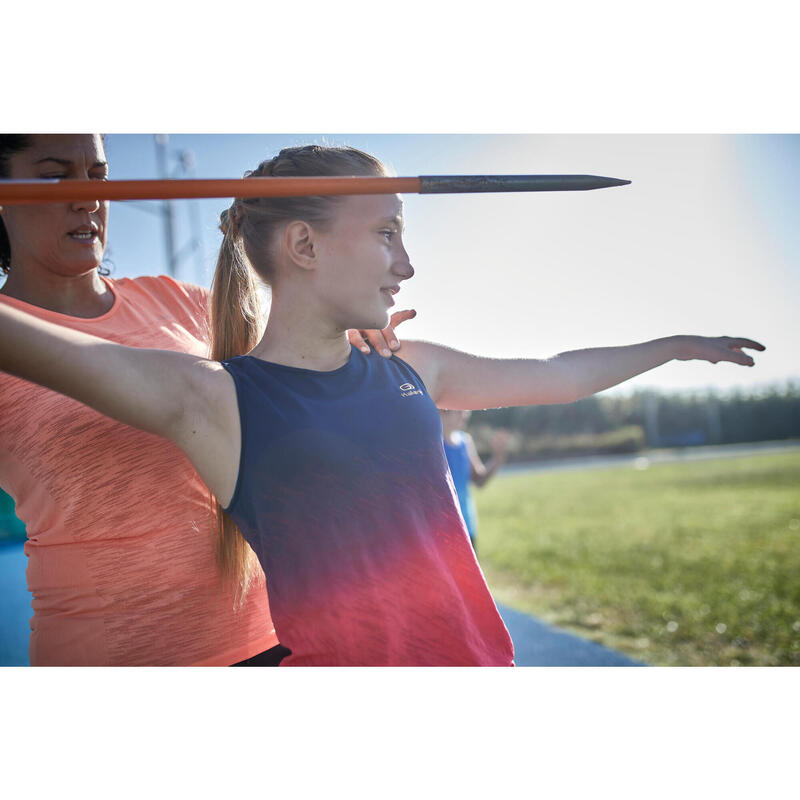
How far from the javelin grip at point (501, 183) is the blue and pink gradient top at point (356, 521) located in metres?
0.38

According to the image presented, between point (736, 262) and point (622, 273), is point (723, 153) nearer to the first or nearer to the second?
point (622, 273)

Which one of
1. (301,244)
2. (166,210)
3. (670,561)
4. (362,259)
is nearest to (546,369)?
(362,259)

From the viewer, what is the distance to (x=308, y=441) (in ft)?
4.08

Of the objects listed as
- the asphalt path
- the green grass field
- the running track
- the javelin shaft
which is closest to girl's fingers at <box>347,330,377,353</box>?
the javelin shaft

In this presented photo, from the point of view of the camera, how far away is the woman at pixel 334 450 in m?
1.21

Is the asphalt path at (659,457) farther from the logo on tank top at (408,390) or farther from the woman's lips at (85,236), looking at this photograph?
the woman's lips at (85,236)

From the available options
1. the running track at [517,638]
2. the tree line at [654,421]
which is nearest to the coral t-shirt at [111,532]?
the running track at [517,638]

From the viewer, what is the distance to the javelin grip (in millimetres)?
1338

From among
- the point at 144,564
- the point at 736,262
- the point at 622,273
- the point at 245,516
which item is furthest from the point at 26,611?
the point at 736,262

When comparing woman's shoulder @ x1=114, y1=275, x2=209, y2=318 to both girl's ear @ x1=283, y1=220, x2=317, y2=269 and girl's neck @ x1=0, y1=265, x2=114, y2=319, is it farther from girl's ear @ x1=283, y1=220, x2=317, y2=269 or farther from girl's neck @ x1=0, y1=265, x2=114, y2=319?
girl's ear @ x1=283, y1=220, x2=317, y2=269

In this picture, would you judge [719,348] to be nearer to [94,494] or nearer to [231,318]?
[231,318]

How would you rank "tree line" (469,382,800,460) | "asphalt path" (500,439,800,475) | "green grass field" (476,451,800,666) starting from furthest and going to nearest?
"asphalt path" (500,439,800,475)
"tree line" (469,382,800,460)
"green grass field" (476,451,800,666)

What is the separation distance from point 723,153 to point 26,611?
2.91 m

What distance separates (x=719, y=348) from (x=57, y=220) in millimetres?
1458
